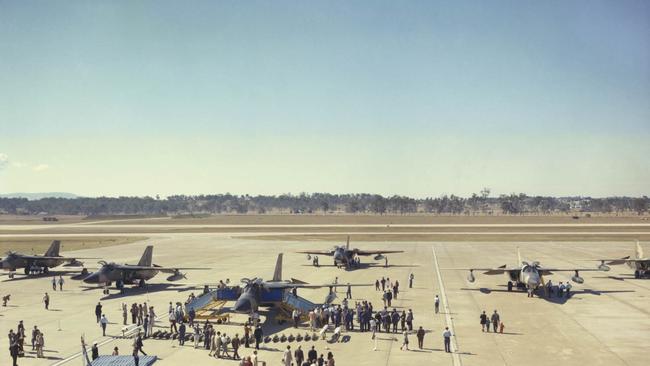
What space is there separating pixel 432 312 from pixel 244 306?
12.6 m

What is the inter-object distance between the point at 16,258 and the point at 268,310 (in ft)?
105

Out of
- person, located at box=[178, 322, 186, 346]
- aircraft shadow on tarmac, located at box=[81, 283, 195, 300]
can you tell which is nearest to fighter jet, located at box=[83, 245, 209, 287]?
aircraft shadow on tarmac, located at box=[81, 283, 195, 300]

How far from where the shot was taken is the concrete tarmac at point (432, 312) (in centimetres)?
2514

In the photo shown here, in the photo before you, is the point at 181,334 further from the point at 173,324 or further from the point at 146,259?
the point at 146,259

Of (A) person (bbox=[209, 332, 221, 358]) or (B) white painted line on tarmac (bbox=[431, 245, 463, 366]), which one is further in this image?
(A) person (bbox=[209, 332, 221, 358])

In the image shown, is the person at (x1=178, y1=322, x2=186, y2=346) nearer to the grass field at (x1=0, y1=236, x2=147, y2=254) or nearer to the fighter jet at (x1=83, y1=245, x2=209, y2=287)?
the fighter jet at (x1=83, y1=245, x2=209, y2=287)

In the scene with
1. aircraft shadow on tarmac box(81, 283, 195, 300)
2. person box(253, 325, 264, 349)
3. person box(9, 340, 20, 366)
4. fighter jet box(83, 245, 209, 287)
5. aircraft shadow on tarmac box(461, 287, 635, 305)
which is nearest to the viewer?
person box(9, 340, 20, 366)

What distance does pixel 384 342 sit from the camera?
27.6 metres

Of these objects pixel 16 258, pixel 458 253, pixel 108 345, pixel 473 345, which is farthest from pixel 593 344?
pixel 16 258

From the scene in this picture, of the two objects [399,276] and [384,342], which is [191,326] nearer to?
[384,342]

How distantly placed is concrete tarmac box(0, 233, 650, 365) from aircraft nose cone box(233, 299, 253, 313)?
127cm

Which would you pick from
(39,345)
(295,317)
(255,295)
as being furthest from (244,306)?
(39,345)

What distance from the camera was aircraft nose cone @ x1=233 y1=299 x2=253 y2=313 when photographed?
30.2 meters

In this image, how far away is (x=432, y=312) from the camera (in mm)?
34719
